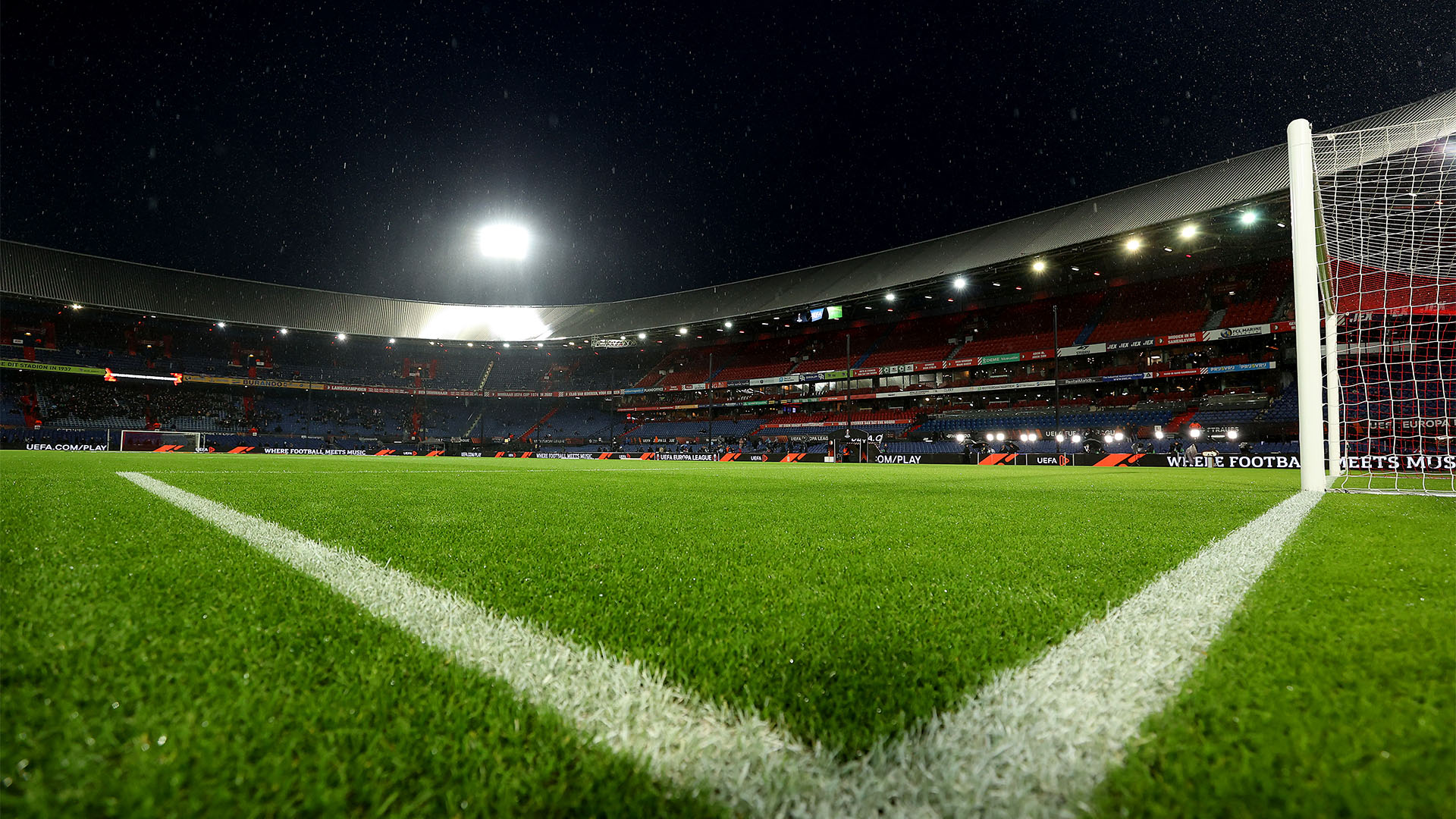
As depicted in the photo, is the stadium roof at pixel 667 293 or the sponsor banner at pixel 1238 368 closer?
the stadium roof at pixel 667 293

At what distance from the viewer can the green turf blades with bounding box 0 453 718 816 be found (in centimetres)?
62

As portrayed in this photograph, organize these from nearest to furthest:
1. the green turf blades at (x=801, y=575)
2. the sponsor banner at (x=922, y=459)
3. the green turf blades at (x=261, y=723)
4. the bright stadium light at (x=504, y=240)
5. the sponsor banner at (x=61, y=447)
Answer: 1. the green turf blades at (x=261, y=723)
2. the green turf blades at (x=801, y=575)
3. the sponsor banner at (x=922, y=459)
4. the sponsor banner at (x=61, y=447)
5. the bright stadium light at (x=504, y=240)

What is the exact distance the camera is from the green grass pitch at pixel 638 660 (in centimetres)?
65

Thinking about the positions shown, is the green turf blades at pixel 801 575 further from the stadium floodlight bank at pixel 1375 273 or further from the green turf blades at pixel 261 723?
the stadium floodlight bank at pixel 1375 273

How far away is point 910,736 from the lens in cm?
79

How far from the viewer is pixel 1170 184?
78.9ft

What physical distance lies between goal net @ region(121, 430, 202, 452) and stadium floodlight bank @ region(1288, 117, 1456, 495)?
42.0 metres

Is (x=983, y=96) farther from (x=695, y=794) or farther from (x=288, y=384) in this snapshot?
(x=288, y=384)

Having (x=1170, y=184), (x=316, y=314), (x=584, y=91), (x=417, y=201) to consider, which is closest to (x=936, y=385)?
(x=1170, y=184)

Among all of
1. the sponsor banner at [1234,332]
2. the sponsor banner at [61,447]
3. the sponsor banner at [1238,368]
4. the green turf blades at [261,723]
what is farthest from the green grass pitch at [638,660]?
the sponsor banner at [61,447]

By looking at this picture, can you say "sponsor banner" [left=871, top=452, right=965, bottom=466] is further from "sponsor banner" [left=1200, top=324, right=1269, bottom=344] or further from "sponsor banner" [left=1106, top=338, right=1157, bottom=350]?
"sponsor banner" [left=1200, top=324, right=1269, bottom=344]

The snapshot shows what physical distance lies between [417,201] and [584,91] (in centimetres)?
1292

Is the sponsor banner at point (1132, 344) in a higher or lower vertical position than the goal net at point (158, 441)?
higher

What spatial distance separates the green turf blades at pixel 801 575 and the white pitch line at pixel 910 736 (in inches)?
2.2
